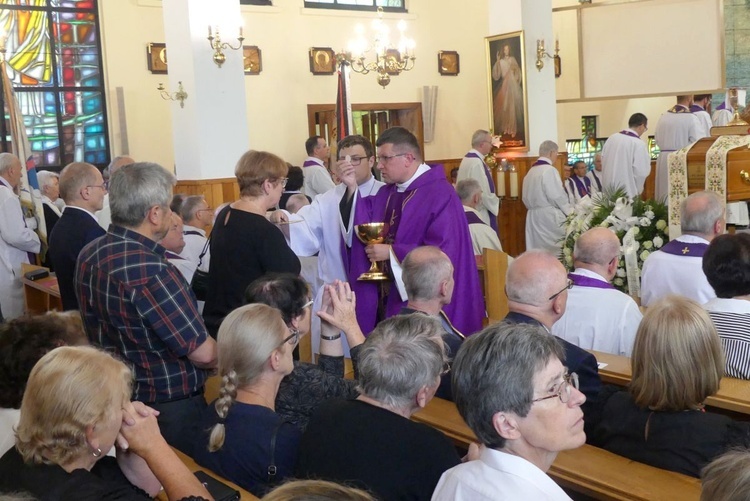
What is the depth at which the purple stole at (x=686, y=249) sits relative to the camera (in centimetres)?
470

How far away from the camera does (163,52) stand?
12.1 m

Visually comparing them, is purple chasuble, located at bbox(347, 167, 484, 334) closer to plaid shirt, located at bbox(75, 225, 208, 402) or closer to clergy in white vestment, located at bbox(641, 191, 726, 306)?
clergy in white vestment, located at bbox(641, 191, 726, 306)

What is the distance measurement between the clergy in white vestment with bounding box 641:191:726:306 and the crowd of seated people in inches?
45.7

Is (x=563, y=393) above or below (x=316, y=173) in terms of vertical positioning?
below

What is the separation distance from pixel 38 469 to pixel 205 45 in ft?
25.5

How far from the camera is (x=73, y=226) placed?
476 cm

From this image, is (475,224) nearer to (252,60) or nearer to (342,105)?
(342,105)

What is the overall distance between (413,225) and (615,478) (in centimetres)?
260

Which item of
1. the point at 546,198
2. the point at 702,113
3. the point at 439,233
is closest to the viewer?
the point at 439,233

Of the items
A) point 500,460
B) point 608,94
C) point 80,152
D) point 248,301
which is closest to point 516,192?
point 608,94

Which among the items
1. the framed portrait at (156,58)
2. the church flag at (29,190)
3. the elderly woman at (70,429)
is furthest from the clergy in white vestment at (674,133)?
the elderly woman at (70,429)

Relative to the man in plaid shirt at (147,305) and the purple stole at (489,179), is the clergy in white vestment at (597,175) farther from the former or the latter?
the man in plaid shirt at (147,305)

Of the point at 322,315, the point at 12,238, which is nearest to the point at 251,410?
the point at 322,315

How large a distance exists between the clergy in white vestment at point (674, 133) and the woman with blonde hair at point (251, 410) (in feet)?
31.0
